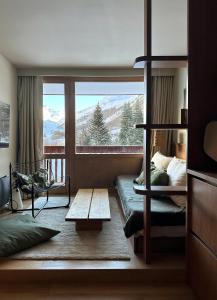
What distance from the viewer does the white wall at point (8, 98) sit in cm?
469

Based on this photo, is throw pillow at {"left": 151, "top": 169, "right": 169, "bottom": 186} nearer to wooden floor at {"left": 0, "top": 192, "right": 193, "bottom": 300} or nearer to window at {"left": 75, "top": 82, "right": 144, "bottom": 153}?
wooden floor at {"left": 0, "top": 192, "right": 193, "bottom": 300}

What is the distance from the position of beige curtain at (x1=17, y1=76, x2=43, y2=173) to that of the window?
29.4 inches

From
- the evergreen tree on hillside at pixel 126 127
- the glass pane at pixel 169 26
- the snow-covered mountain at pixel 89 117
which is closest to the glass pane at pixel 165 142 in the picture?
the evergreen tree on hillside at pixel 126 127

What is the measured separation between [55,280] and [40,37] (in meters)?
2.95

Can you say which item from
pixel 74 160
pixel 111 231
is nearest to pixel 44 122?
pixel 74 160

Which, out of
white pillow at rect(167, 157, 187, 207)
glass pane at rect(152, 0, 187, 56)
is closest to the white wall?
glass pane at rect(152, 0, 187, 56)

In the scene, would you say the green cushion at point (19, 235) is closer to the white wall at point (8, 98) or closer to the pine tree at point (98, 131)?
the white wall at point (8, 98)

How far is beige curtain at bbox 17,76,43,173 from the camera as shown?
214 inches

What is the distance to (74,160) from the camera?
5.65 meters

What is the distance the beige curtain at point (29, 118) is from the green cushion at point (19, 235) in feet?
7.28

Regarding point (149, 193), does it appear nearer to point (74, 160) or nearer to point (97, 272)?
point (97, 272)

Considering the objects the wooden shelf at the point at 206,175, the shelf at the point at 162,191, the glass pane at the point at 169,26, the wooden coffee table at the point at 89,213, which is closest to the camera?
the wooden shelf at the point at 206,175

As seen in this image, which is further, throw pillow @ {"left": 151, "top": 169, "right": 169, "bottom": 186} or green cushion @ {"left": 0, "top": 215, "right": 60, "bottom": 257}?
throw pillow @ {"left": 151, "top": 169, "right": 169, "bottom": 186}

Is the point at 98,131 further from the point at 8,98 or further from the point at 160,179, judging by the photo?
the point at 160,179
